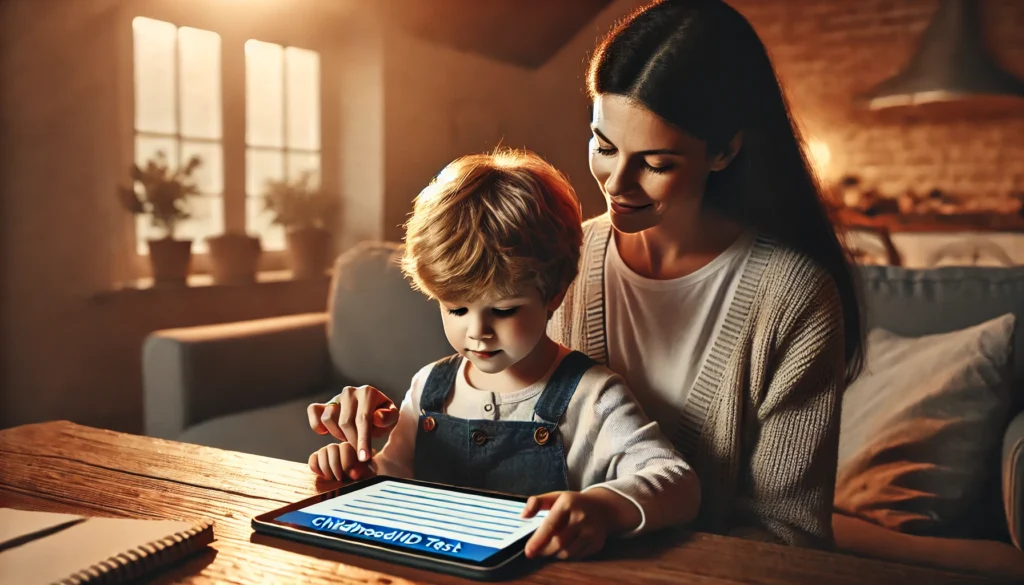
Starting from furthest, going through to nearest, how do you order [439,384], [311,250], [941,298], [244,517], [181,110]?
[181,110] → [311,250] → [941,298] → [439,384] → [244,517]

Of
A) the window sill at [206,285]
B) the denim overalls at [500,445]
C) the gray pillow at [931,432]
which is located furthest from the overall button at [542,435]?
the window sill at [206,285]

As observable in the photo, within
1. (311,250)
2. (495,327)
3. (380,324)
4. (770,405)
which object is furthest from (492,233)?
(311,250)

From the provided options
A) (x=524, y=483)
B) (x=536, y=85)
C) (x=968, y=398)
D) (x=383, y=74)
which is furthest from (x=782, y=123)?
(x=383, y=74)

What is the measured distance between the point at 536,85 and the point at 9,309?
4.24 feet

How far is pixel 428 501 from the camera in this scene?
0.55 m

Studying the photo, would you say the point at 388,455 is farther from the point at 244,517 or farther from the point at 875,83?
the point at 875,83

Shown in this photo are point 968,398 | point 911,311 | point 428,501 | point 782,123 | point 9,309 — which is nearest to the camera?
point 428,501

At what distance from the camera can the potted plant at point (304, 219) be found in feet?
5.52

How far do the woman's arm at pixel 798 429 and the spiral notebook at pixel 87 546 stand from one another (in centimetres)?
43

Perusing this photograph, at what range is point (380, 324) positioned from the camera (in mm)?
1234

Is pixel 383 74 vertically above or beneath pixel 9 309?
above

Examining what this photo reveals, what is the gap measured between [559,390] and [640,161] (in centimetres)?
18

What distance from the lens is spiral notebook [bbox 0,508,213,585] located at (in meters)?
0.44

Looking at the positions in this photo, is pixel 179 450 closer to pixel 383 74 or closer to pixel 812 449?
pixel 812 449
